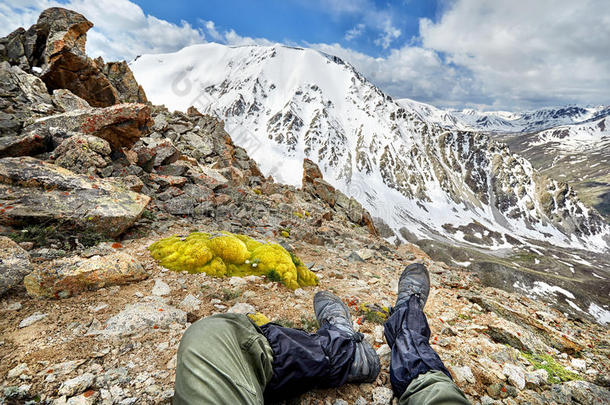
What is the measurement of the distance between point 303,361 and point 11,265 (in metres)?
5.18

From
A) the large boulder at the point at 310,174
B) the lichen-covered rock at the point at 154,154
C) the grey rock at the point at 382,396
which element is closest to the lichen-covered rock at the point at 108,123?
the lichen-covered rock at the point at 154,154

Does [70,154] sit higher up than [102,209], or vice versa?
[70,154]

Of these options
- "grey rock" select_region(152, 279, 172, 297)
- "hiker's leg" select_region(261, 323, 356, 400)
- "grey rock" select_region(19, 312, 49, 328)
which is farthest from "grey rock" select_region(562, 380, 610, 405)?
"grey rock" select_region(19, 312, 49, 328)

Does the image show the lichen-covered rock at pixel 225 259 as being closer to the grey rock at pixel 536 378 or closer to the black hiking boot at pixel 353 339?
the black hiking boot at pixel 353 339

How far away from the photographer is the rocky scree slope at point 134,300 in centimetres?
323

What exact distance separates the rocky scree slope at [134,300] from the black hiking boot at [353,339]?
21 cm

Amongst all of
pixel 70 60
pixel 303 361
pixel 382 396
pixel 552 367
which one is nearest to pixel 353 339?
pixel 382 396

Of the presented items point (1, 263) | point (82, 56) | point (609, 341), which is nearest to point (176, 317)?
point (1, 263)

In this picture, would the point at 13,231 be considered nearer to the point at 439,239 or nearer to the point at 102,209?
the point at 102,209

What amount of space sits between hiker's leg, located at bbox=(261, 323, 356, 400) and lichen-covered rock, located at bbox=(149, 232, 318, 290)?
9.70ft

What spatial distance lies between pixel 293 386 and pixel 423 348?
2.08m

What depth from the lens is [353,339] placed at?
383 cm

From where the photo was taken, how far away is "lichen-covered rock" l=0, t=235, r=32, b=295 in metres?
4.01

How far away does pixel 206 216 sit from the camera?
34.0 ft
